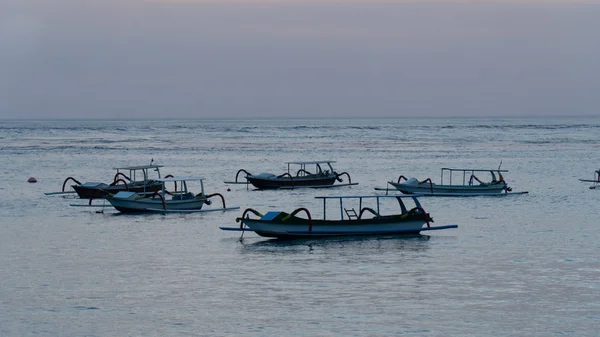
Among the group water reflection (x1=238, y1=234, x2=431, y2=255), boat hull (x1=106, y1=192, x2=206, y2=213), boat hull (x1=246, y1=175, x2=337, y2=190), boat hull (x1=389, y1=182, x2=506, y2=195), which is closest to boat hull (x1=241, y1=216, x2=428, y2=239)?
water reflection (x1=238, y1=234, x2=431, y2=255)

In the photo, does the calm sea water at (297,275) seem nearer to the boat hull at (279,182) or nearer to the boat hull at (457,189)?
the boat hull at (457,189)

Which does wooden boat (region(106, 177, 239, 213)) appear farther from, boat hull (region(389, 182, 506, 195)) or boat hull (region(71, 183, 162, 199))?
boat hull (region(389, 182, 506, 195))

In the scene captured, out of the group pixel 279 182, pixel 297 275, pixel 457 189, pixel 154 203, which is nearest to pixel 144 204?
pixel 154 203

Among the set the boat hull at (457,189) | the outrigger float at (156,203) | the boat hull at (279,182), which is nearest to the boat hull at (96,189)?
the outrigger float at (156,203)

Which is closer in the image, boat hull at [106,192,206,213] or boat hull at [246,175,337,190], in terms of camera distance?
boat hull at [106,192,206,213]

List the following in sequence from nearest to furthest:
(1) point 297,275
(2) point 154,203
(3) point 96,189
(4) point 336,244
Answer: (1) point 297,275 < (4) point 336,244 < (2) point 154,203 < (3) point 96,189

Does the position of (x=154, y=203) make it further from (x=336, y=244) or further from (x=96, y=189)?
(x=336, y=244)

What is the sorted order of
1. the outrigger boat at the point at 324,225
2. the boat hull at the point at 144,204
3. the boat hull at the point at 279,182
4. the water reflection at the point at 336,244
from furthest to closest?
the boat hull at the point at 279,182, the boat hull at the point at 144,204, the outrigger boat at the point at 324,225, the water reflection at the point at 336,244

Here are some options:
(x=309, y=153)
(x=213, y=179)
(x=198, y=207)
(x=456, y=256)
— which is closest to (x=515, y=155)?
(x=309, y=153)

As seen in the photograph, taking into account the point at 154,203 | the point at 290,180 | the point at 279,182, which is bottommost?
the point at 279,182

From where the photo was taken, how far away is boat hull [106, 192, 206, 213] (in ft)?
135

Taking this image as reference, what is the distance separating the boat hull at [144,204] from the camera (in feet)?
135

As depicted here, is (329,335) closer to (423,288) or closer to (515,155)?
(423,288)

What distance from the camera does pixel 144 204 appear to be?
41344mm
